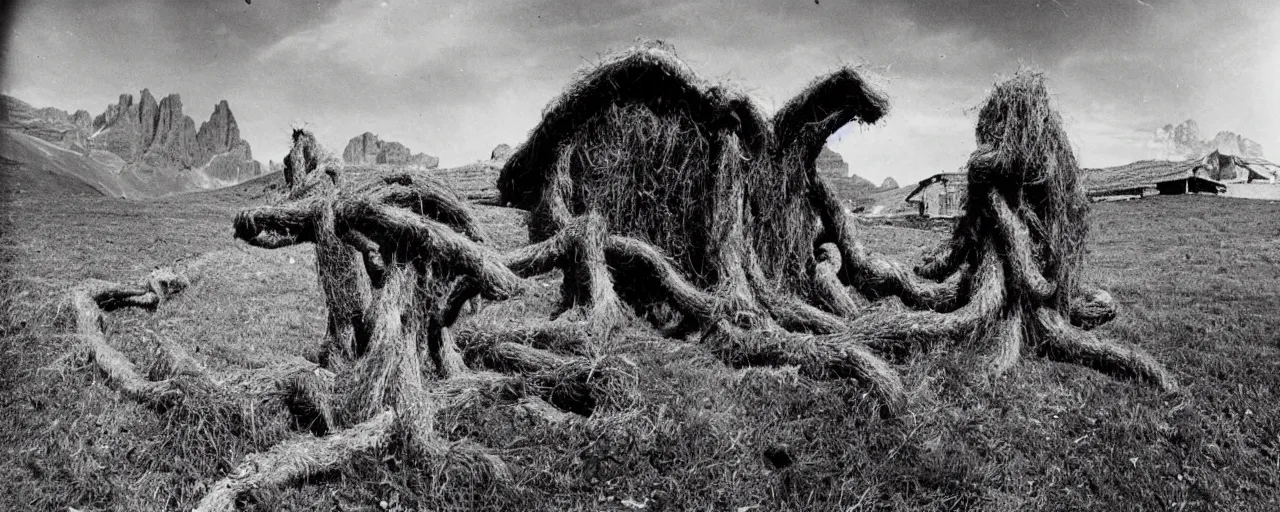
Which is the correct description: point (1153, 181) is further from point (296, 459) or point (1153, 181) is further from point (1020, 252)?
point (296, 459)

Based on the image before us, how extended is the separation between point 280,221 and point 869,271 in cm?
568

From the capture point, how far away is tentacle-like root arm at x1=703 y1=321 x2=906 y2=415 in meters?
4.57

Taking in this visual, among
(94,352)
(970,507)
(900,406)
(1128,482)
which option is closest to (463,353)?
(94,352)

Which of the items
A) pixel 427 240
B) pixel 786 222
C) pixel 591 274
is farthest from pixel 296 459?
pixel 786 222

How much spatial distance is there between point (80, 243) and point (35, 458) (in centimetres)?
1048

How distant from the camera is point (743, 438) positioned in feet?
13.2

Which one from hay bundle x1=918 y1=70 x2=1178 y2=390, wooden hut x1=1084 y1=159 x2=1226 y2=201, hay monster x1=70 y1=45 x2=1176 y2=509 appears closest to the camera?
hay monster x1=70 y1=45 x2=1176 y2=509

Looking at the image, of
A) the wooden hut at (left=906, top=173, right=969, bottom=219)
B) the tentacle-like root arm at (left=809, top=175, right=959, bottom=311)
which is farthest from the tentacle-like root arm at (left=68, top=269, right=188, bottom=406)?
the wooden hut at (left=906, top=173, right=969, bottom=219)

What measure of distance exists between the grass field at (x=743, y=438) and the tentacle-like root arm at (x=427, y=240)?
851 millimetres

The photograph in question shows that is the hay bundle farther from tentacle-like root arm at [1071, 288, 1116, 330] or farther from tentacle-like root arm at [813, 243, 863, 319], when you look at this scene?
tentacle-like root arm at [813, 243, 863, 319]

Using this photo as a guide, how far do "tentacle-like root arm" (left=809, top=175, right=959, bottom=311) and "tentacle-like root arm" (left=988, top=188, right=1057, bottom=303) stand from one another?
806 mm

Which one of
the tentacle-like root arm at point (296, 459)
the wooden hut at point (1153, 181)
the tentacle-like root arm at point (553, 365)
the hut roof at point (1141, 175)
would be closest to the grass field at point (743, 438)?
the tentacle-like root arm at point (296, 459)

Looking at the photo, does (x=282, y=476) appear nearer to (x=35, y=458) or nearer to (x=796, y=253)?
(x=35, y=458)

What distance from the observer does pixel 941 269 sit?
7379 mm
